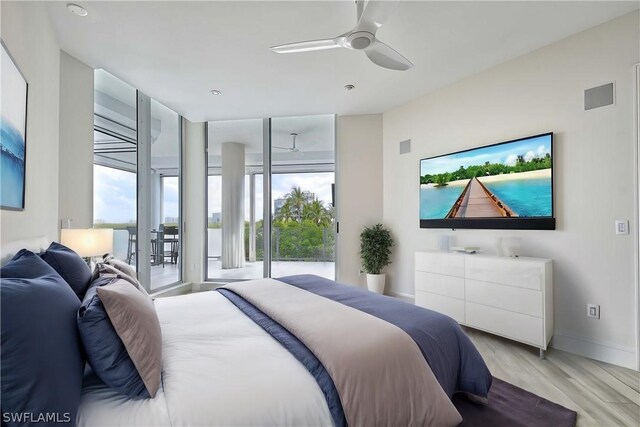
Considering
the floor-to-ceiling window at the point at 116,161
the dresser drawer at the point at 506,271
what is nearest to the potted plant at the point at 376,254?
the dresser drawer at the point at 506,271

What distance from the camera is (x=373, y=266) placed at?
15.0 ft

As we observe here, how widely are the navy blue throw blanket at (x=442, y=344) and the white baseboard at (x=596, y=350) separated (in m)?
1.54

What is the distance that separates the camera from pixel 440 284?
3488mm

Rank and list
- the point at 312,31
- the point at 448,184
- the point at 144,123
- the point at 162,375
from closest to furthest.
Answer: the point at 162,375, the point at 312,31, the point at 448,184, the point at 144,123

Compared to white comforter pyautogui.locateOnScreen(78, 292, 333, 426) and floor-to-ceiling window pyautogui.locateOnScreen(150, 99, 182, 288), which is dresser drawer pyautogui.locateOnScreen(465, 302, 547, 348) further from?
floor-to-ceiling window pyautogui.locateOnScreen(150, 99, 182, 288)

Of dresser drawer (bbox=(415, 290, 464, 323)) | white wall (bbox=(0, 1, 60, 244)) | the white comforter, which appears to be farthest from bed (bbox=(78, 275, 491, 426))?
dresser drawer (bbox=(415, 290, 464, 323))

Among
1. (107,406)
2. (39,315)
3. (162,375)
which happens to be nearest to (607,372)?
(162,375)

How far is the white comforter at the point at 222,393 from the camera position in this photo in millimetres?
1085

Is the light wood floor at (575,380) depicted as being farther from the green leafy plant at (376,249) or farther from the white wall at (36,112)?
the white wall at (36,112)

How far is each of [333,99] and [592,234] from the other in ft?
10.3

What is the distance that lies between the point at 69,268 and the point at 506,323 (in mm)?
3317

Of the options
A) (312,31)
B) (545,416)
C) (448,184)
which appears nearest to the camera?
(545,416)

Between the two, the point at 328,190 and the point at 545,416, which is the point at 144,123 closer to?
the point at 328,190

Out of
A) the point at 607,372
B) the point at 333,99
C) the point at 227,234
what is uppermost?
the point at 333,99
